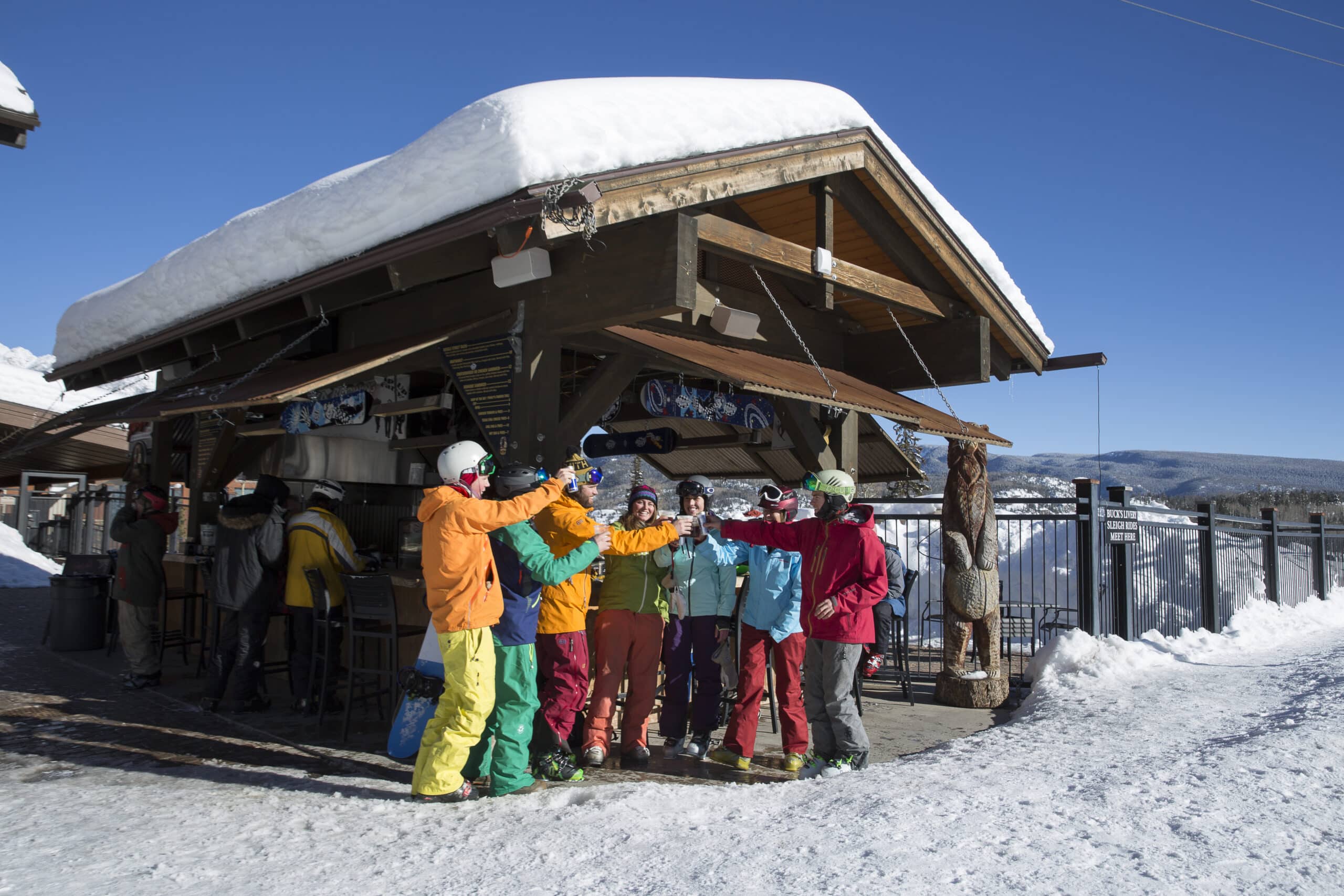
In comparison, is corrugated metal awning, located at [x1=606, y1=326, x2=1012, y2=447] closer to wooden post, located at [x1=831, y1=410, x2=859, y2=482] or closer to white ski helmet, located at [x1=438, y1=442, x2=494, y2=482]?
wooden post, located at [x1=831, y1=410, x2=859, y2=482]

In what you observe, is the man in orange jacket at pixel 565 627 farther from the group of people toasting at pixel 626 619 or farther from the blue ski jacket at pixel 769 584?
the blue ski jacket at pixel 769 584

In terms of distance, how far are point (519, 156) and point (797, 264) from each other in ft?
8.12

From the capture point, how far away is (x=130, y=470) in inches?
476

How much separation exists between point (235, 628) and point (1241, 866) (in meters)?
6.64

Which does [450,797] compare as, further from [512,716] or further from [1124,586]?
[1124,586]

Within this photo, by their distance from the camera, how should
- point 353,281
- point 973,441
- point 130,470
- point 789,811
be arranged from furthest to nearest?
1. point 130,470
2. point 973,441
3. point 353,281
4. point 789,811

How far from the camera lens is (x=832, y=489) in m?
5.76

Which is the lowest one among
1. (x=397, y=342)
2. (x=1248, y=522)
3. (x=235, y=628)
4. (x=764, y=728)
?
(x=764, y=728)

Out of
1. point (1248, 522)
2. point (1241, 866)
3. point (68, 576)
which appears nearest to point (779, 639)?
point (1241, 866)

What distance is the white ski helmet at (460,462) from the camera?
477 cm

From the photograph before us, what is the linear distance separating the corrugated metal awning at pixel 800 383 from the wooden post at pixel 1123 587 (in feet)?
7.63

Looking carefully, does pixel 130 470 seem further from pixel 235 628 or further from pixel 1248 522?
pixel 1248 522

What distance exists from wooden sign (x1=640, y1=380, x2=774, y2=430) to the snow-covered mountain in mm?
85550

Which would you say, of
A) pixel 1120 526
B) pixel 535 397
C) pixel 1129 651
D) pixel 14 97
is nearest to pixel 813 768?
pixel 535 397
